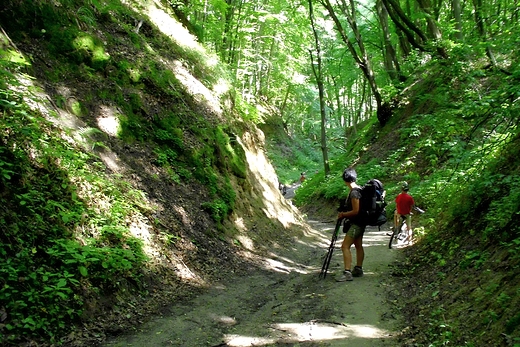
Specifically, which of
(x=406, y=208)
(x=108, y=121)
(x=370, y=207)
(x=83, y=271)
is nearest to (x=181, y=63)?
(x=108, y=121)

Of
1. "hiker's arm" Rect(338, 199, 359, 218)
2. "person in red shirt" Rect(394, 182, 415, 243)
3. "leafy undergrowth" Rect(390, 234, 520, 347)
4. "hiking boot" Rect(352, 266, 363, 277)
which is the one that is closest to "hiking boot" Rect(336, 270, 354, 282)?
"hiking boot" Rect(352, 266, 363, 277)

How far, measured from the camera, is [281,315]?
552 centimetres

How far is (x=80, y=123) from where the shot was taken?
727 centimetres

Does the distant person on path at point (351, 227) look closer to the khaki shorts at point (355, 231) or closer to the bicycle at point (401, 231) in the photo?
the khaki shorts at point (355, 231)

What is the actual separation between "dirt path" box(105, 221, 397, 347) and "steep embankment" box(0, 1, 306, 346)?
18.6 inches

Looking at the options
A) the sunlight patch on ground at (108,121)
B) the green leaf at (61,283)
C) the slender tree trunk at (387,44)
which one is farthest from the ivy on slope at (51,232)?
the slender tree trunk at (387,44)

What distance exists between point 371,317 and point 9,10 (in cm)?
869

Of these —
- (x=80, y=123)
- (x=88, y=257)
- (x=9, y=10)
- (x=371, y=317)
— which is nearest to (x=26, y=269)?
(x=88, y=257)

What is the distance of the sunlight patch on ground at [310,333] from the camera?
4.59 meters

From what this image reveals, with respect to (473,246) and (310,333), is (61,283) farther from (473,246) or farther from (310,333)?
(473,246)

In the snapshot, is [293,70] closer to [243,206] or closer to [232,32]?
[232,32]

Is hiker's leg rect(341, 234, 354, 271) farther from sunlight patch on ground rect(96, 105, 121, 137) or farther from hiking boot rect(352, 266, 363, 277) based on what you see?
sunlight patch on ground rect(96, 105, 121, 137)

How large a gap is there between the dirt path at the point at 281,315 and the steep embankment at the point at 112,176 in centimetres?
47

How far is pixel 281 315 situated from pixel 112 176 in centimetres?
375
